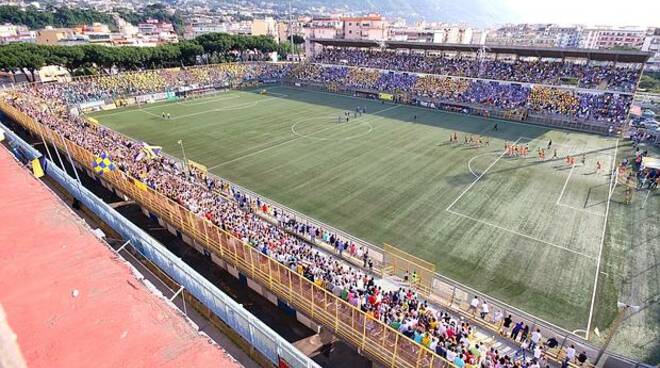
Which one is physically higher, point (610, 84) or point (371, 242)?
point (610, 84)

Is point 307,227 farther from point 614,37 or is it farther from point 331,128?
point 614,37

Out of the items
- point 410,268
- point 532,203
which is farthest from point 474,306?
point 532,203

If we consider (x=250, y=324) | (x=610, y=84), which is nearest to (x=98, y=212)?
(x=250, y=324)

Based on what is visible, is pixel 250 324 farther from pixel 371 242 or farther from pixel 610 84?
pixel 610 84

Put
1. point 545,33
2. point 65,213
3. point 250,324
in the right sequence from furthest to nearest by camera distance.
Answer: point 545,33
point 65,213
point 250,324

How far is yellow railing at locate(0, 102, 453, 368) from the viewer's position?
1115 centimetres

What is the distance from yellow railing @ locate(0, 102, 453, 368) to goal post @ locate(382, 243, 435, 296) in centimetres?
596

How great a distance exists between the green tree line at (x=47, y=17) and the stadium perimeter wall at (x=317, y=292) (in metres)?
184

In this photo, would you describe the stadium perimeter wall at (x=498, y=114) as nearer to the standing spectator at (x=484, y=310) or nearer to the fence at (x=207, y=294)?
A: the standing spectator at (x=484, y=310)

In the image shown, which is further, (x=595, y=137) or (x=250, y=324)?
(x=595, y=137)

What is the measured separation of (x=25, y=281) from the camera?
1385 cm

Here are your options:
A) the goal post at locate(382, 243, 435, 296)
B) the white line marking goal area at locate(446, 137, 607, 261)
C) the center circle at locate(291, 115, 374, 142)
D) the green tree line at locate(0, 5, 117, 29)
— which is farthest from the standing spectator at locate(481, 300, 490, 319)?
the green tree line at locate(0, 5, 117, 29)

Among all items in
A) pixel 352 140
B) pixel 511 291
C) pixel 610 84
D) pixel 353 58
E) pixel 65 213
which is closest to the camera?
pixel 511 291

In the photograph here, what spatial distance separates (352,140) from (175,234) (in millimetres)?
22826
